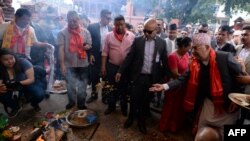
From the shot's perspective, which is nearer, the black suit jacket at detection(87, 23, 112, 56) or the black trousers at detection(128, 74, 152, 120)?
the black trousers at detection(128, 74, 152, 120)

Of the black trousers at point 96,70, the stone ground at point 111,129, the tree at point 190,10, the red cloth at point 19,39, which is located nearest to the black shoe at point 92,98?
the black trousers at point 96,70

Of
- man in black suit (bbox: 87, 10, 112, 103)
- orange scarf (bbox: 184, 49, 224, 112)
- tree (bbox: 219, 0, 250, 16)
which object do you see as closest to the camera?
orange scarf (bbox: 184, 49, 224, 112)

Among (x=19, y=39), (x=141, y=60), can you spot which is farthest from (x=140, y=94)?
(x=19, y=39)

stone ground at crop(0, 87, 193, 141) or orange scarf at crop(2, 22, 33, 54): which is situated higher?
orange scarf at crop(2, 22, 33, 54)

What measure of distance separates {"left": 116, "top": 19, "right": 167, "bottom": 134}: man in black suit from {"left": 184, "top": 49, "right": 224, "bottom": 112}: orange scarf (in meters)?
0.92

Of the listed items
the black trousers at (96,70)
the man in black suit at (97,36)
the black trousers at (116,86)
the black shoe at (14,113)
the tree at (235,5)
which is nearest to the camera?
the black shoe at (14,113)

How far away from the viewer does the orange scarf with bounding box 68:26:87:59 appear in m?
5.09

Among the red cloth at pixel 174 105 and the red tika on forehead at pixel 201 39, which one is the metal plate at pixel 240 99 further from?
the red cloth at pixel 174 105

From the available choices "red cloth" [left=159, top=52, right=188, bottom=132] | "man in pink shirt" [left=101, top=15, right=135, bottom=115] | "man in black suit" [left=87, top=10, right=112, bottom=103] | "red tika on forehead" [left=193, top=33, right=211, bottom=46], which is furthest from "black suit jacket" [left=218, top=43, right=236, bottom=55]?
"man in black suit" [left=87, top=10, right=112, bottom=103]

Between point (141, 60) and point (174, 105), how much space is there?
1179mm

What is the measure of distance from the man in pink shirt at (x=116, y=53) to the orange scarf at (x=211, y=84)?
1.72 metres

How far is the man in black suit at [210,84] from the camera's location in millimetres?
3471

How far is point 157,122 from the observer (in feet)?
17.1

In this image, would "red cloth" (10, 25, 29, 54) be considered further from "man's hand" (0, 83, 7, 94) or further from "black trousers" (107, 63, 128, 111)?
"black trousers" (107, 63, 128, 111)
